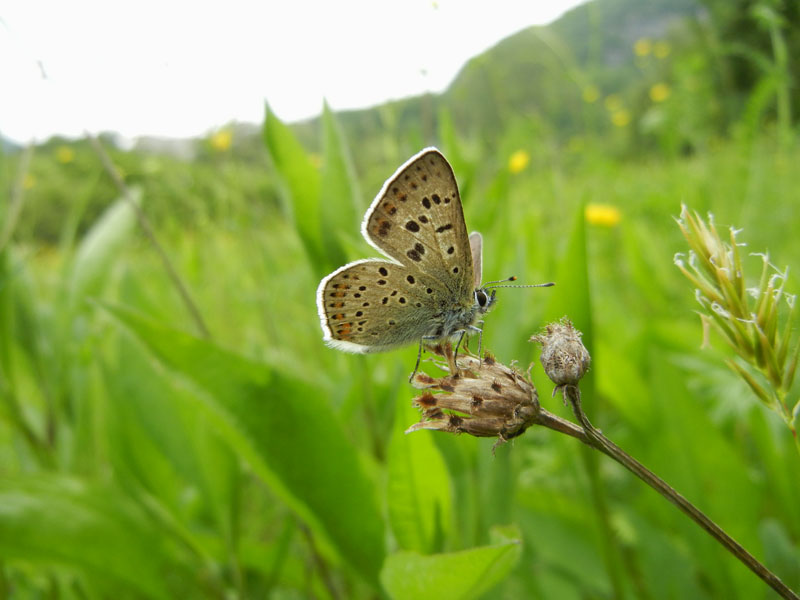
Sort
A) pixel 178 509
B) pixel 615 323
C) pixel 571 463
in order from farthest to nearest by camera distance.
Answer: pixel 615 323
pixel 178 509
pixel 571 463

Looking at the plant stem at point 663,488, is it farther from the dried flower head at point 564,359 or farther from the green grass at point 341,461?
the green grass at point 341,461

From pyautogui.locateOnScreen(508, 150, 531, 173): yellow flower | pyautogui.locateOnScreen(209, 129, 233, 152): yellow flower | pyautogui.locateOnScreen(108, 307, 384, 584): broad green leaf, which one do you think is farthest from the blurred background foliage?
pyautogui.locateOnScreen(508, 150, 531, 173): yellow flower

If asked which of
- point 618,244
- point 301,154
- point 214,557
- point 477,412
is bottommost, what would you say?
point 618,244

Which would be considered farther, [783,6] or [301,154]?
[783,6]

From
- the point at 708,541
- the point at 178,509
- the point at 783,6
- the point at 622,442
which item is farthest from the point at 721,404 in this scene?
the point at 178,509

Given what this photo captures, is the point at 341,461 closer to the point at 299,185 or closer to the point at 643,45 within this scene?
the point at 299,185

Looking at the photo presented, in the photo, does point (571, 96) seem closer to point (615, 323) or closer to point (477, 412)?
point (615, 323)

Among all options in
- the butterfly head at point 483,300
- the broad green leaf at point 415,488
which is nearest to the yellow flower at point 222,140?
the butterfly head at point 483,300

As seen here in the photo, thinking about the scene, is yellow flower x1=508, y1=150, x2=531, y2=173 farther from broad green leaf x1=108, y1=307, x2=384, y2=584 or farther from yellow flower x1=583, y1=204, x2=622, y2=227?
broad green leaf x1=108, y1=307, x2=384, y2=584
